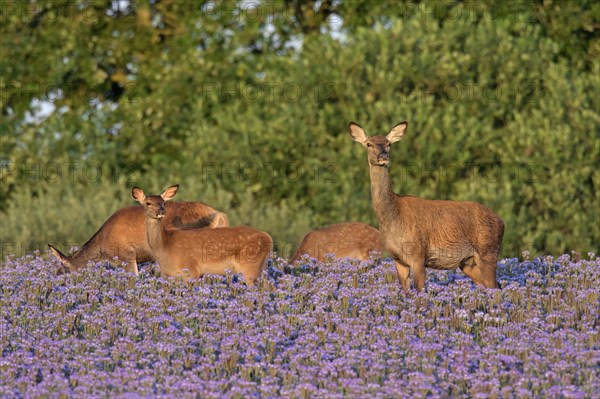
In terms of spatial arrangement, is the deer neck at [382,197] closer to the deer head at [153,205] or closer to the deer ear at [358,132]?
the deer ear at [358,132]

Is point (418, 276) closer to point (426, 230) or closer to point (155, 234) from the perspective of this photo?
point (426, 230)

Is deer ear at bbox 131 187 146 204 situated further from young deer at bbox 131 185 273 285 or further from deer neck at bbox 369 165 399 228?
deer neck at bbox 369 165 399 228

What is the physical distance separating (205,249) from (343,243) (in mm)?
3267

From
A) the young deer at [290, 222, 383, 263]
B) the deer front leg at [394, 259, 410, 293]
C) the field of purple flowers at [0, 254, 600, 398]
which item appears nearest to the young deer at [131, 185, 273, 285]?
the field of purple flowers at [0, 254, 600, 398]

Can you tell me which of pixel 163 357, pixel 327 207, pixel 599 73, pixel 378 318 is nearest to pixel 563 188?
pixel 599 73

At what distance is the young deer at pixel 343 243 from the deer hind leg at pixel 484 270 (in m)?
3.19

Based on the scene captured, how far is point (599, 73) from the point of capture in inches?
951

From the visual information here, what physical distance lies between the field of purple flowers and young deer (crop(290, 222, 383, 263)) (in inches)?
108

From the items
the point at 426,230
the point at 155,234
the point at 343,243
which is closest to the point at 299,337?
the point at 426,230

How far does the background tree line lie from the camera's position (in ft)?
75.9

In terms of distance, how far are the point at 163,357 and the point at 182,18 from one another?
18882mm

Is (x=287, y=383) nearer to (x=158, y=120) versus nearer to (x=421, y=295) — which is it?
(x=421, y=295)

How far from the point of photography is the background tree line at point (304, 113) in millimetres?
23141

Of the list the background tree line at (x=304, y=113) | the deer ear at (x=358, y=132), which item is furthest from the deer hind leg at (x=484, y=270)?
the background tree line at (x=304, y=113)
